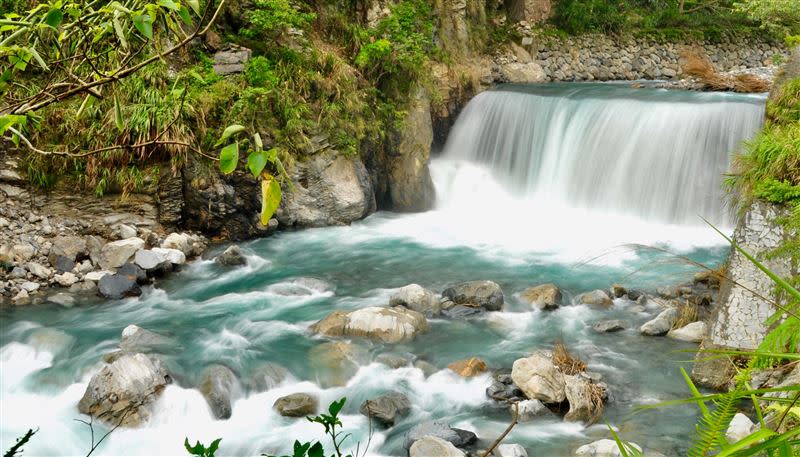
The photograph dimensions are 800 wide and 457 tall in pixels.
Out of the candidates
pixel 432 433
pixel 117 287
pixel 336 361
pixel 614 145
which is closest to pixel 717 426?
pixel 432 433

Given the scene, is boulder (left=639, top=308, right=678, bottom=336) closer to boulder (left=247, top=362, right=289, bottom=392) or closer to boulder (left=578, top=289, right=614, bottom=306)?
boulder (left=578, top=289, right=614, bottom=306)

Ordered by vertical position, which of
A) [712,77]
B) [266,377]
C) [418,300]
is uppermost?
[712,77]

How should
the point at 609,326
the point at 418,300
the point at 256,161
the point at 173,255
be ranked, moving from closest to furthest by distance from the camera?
1. the point at 256,161
2. the point at 609,326
3. the point at 418,300
4. the point at 173,255

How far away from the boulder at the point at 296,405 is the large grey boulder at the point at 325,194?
452cm

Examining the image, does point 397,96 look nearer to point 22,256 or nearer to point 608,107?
point 608,107

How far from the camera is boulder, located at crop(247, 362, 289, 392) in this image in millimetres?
5680

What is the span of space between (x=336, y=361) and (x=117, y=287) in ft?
10.1

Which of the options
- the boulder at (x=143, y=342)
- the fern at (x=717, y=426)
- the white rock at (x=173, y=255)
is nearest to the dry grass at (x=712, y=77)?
the white rock at (x=173, y=255)

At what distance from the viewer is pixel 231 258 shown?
8406 mm

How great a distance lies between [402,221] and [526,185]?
2.69m

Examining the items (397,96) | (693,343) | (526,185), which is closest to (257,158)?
(693,343)

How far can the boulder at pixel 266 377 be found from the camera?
568 cm

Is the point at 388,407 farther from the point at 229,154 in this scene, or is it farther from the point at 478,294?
the point at 229,154

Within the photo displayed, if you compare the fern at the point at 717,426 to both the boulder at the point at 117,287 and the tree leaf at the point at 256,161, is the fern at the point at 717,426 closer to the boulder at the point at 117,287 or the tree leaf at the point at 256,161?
the tree leaf at the point at 256,161
